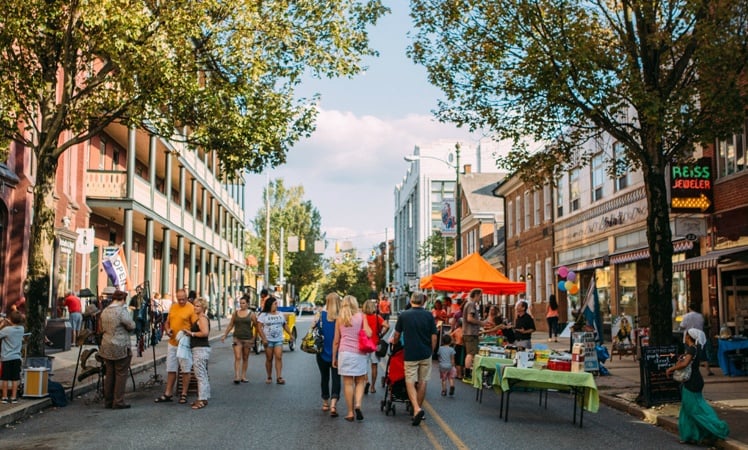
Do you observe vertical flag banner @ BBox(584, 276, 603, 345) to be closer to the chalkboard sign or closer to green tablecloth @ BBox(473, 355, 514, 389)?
the chalkboard sign

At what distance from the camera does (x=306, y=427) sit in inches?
397

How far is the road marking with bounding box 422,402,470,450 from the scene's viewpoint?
8.84 m

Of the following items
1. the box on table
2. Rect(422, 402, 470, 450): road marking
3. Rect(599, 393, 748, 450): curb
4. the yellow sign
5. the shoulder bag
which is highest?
the yellow sign

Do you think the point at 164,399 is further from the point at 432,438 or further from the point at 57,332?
the point at 57,332

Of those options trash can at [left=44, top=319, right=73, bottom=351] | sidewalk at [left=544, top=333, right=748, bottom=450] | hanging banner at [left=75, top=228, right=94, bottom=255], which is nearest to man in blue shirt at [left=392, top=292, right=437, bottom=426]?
sidewalk at [left=544, top=333, right=748, bottom=450]

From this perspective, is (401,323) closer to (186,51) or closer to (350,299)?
(350,299)

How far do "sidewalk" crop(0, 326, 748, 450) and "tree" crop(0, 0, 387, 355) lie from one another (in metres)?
2.25

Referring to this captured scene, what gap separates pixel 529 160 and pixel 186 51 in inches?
289

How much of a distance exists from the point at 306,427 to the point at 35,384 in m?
4.86

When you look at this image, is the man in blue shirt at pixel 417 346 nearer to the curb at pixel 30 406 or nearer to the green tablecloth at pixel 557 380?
the green tablecloth at pixel 557 380

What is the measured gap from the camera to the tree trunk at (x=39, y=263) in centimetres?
1398

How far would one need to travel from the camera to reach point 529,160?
16672 mm

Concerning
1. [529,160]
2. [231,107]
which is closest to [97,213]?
[231,107]

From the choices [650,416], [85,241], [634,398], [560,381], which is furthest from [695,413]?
[85,241]
